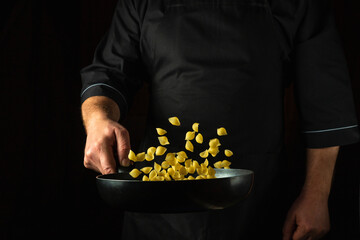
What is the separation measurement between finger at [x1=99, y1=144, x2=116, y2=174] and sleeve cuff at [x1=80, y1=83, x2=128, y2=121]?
0.23 metres

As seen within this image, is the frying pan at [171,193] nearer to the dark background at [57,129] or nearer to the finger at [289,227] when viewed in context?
the finger at [289,227]

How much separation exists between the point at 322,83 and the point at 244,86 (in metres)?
0.16

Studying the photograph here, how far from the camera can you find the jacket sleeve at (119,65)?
2.79ft

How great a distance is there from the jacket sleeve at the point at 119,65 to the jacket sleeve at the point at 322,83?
0.35 metres

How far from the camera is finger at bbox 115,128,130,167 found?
0.61m

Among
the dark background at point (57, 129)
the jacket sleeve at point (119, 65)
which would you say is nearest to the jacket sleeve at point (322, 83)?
the jacket sleeve at point (119, 65)

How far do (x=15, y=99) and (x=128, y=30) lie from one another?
621 mm

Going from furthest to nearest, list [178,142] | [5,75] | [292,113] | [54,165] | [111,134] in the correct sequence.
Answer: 1. [292,113]
2. [54,165]
3. [5,75]
4. [178,142]
5. [111,134]

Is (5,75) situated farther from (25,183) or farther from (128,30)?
(128,30)

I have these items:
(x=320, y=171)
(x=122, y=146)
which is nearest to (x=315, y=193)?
(x=320, y=171)

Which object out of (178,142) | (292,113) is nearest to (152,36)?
(178,142)

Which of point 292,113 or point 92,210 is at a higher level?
point 292,113

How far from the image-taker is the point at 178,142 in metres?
0.86

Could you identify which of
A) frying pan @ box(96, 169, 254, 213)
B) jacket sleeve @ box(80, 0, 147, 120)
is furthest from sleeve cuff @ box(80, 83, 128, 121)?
frying pan @ box(96, 169, 254, 213)
